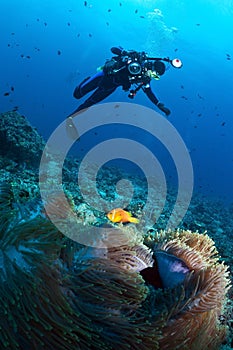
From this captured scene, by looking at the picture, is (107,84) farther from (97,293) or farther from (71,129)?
(97,293)

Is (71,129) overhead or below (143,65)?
below

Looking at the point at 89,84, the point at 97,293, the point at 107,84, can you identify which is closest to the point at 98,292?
the point at 97,293

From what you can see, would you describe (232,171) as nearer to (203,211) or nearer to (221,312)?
A: (203,211)

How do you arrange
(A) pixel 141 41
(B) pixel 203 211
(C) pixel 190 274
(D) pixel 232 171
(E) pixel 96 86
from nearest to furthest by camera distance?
(C) pixel 190 274
(E) pixel 96 86
(B) pixel 203 211
(A) pixel 141 41
(D) pixel 232 171

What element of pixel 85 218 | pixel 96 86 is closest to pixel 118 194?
pixel 96 86

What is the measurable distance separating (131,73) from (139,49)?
5375 centimetres

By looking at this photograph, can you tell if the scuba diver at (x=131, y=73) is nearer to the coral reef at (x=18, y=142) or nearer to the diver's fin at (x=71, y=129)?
the diver's fin at (x=71, y=129)

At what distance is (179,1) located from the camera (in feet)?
141

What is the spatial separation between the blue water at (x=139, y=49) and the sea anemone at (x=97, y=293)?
52.8 feet

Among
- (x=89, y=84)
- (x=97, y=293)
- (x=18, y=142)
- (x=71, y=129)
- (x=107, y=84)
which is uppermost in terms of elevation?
(x=89, y=84)

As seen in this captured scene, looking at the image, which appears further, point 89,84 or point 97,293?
point 89,84

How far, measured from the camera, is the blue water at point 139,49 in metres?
45.2

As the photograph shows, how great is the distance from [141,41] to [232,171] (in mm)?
44681

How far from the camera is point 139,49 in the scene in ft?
189
